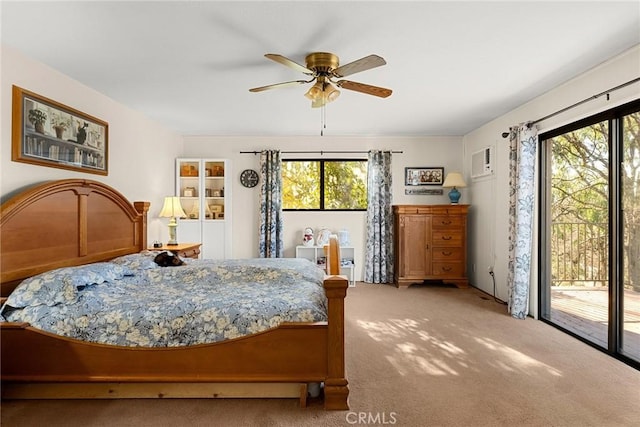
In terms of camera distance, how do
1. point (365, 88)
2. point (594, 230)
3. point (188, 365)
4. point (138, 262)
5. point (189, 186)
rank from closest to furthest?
point (188, 365) < point (365, 88) < point (138, 262) < point (594, 230) < point (189, 186)

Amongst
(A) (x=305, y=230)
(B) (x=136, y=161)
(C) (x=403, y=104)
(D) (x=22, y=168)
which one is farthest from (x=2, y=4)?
(A) (x=305, y=230)

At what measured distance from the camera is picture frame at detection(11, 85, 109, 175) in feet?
8.50

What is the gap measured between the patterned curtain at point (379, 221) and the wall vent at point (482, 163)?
126 centimetres

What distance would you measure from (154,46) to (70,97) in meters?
1.22

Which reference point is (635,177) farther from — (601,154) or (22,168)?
(22,168)

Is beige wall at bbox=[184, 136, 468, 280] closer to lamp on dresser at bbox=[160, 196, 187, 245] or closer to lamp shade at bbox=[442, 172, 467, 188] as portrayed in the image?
lamp shade at bbox=[442, 172, 467, 188]

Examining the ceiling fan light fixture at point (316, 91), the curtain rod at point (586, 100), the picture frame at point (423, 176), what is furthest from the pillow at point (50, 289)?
the picture frame at point (423, 176)

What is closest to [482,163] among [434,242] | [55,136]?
[434,242]

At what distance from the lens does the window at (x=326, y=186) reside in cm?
569

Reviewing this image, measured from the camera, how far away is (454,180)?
5.25m

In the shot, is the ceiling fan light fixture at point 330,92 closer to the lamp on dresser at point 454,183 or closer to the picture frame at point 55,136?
the picture frame at point 55,136

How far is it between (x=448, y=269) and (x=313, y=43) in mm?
3908

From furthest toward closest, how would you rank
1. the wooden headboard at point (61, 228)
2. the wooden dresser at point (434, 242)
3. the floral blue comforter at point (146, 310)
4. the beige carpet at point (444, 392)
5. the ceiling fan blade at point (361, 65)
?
the wooden dresser at point (434, 242) → the wooden headboard at point (61, 228) → the ceiling fan blade at point (361, 65) → the floral blue comforter at point (146, 310) → the beige carpet at point (444, 392)

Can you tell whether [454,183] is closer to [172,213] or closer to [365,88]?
[365,88]
